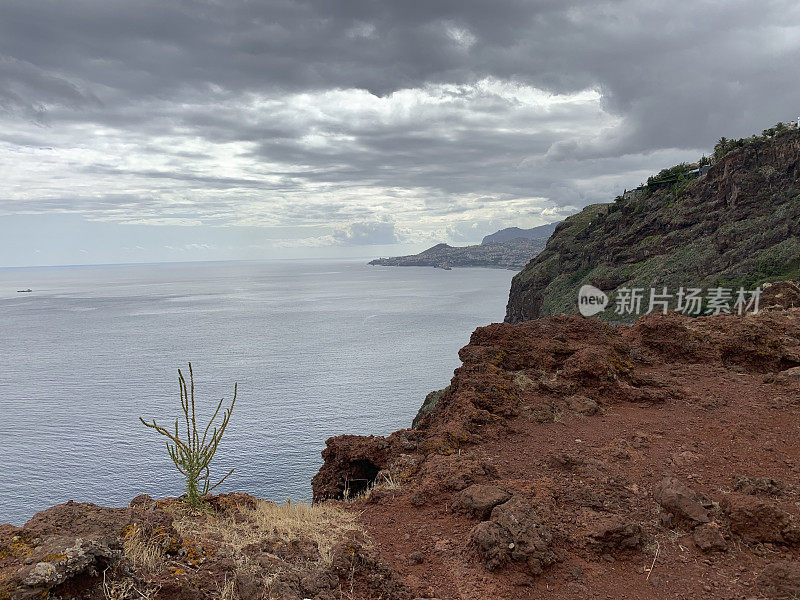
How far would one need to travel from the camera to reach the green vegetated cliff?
58384 millimetres

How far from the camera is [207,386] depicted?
6119 centimetres

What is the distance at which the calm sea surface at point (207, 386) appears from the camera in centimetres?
3956

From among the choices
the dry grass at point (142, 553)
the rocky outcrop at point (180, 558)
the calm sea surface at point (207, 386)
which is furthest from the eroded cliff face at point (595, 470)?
the calm sea surface at point (207, 386)

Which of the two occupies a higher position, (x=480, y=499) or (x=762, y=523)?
(x=762, y=523)

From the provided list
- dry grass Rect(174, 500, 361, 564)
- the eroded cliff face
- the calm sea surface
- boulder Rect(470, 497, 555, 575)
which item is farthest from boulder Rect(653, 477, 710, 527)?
the calm sea surface

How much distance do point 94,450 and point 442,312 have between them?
88800mm

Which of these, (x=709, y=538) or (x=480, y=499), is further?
(x=480, y=499)

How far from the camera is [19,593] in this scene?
3.80 meters

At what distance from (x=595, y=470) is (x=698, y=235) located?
74.2 meters

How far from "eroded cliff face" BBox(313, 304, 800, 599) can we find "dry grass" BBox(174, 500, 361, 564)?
0.49m

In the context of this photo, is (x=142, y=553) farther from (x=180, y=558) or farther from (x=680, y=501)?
(x=680, y=501)

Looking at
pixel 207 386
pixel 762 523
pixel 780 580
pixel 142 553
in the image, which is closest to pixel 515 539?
pixel 780 580

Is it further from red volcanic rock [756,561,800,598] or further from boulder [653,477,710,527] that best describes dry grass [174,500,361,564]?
red volcanic rock [756,561,800,598]

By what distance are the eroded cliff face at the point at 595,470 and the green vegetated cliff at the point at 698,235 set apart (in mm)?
50337
